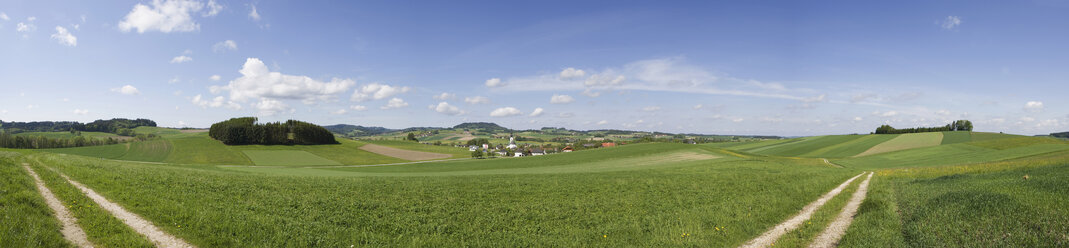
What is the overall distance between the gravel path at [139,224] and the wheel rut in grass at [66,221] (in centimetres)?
81

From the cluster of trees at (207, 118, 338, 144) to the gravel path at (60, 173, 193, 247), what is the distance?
103 metres

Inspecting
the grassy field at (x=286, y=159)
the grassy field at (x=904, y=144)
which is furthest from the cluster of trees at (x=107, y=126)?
the grassy field at (x=904, y=144)

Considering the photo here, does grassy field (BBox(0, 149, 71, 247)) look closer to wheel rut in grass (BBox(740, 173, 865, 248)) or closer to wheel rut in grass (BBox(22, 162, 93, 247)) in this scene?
wheel rut in grass (BBox(22, 162, 93, 247))

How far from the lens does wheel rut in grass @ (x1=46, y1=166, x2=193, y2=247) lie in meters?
9.02

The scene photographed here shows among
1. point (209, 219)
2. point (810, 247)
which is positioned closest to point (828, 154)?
point (810, 247)

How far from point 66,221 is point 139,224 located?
5.21ft

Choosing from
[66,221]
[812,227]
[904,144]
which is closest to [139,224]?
[66,221]

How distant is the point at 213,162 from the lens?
72438 millimetres

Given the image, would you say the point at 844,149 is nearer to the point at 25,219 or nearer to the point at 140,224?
the point at 140,224

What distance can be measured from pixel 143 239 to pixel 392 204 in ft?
22.7

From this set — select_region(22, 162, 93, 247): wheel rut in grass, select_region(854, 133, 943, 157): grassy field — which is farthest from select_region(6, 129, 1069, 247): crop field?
select_region(854, 133, 943, 157): grassy field

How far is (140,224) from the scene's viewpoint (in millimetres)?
10219

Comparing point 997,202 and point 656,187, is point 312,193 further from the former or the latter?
point 997,202

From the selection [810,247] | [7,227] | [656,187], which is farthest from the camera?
[656,187]
